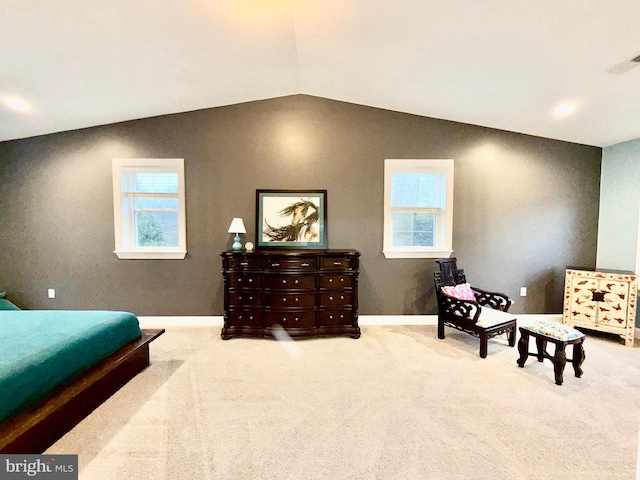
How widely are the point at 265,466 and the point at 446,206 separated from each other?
3512 millimetres

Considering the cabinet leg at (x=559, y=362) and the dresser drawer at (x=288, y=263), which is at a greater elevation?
the dresser drawer at (x=288, y=263)

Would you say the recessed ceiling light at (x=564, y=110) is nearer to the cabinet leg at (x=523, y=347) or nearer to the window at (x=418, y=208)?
the window at (x=418, y=208)

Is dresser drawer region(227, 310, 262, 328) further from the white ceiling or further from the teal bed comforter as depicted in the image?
the white ceiling

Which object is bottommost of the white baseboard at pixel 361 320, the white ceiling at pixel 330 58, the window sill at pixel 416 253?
the white baseboard at pixel 361 320

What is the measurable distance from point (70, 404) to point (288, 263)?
2091 millimetres

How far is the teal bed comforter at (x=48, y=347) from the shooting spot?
162 cm

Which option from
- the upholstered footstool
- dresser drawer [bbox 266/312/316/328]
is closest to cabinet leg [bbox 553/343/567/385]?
the upholstered footstool

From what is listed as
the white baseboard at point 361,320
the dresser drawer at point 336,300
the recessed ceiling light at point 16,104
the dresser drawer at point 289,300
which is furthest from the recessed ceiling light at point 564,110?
the recessed ceiling light at point 16,104

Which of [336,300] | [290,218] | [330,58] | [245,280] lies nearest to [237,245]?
[245,280]

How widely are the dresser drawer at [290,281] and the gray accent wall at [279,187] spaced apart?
746mm

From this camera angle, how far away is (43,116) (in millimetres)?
3305

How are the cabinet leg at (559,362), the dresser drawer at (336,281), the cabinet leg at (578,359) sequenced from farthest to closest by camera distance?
the dresser drawer at (336,281)
the cabinet leg at (578,359)
the cabinet leg at (559,362)

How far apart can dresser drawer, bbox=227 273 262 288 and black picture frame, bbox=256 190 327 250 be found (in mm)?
558

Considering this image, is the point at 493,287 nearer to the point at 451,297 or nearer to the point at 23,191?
the point at 451,297
